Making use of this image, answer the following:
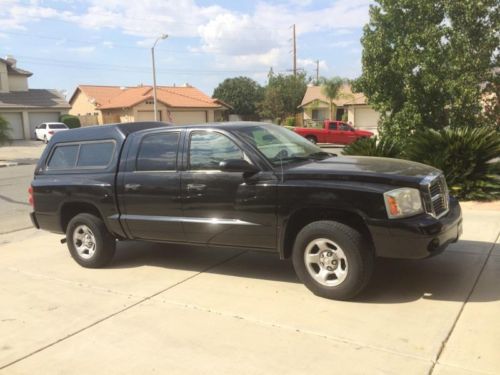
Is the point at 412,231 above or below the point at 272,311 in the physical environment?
above

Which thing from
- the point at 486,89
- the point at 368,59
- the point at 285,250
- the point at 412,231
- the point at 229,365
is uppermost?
the point at 368,59

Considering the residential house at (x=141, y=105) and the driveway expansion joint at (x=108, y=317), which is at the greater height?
the residential house at (x=141, y=105)

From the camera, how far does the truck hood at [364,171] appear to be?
471 cm

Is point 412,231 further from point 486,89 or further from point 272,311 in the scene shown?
point 486,89

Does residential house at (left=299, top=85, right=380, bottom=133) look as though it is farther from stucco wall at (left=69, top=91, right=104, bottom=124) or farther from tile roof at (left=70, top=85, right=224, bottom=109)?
stucco wall at (left=69, top=91, right=104, bottom=124)

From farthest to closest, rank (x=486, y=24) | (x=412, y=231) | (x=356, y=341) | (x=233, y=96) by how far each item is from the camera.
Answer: (x=233, y=96), (x=486, y=24), (x=412, y=231), (x=356, y=341)

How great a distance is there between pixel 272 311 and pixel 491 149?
654 centimetres

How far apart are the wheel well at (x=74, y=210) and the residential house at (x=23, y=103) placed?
43.0m

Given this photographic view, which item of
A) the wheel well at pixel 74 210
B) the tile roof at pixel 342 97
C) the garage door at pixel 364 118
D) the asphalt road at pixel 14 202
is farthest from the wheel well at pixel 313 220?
the garage door at pixel 364 118

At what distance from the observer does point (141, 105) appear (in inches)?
1927

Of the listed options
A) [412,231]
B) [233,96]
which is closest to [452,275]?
[412,231]

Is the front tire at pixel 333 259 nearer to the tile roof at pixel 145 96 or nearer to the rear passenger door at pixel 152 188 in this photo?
the rear passenger door at pixel 152 188

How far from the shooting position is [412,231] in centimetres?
449

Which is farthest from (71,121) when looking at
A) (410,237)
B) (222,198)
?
(410,237)
